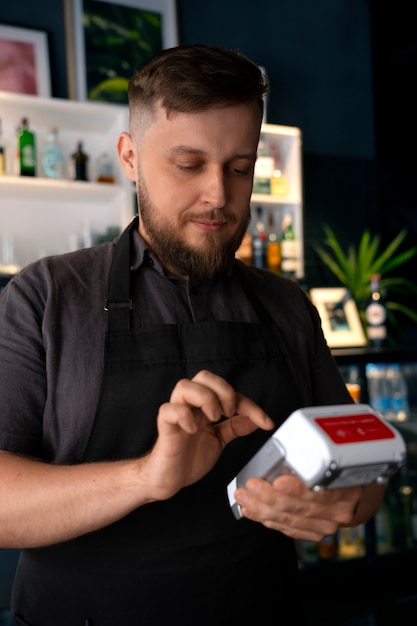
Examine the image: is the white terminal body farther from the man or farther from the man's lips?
the man's lips

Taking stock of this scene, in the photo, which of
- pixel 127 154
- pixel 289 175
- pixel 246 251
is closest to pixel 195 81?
pixel 127 154

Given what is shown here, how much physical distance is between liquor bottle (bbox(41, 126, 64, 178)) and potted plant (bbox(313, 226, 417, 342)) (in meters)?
1.85

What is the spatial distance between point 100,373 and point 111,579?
385mm

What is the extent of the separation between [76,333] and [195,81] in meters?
0.54

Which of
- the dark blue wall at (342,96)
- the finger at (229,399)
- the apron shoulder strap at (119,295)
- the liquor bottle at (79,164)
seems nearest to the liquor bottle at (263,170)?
the dark blue wall at (342,96)

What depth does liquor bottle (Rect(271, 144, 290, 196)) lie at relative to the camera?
3719 millimetres

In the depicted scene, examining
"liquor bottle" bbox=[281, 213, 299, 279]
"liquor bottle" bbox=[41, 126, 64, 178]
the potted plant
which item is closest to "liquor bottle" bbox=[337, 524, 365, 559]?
the potted plant

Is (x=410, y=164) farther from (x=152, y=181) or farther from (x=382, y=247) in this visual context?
(x=152, y=181)

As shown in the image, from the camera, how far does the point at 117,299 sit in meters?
1.24

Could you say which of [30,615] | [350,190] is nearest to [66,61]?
[350,190]

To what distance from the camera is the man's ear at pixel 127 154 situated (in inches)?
52.9

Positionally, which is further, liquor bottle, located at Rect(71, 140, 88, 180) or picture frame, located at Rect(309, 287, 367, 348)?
picture frame, located at Rect(309, 287, 367, 348)

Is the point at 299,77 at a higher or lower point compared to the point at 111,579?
higher

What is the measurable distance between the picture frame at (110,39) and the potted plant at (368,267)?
1694mm
